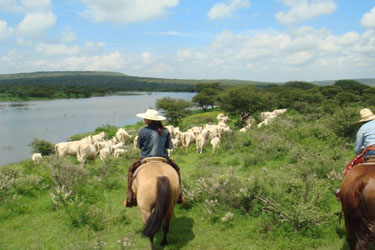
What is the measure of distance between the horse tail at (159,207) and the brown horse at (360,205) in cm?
275

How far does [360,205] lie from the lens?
13.0ft

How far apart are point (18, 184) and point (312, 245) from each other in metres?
7.39

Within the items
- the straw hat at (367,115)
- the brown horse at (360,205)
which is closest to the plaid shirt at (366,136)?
the straw hat at (367,115)

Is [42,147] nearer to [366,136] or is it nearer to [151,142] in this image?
[151,142]

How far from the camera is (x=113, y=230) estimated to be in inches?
232

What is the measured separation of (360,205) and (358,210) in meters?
0.09

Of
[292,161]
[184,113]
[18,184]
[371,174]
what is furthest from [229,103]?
[371,174]

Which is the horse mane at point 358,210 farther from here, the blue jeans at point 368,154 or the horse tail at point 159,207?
the horse tail at point 159,207

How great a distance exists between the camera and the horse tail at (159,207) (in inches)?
175

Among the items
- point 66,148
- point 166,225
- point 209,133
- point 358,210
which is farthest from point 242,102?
point 358,210

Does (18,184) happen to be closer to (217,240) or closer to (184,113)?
(217,240)

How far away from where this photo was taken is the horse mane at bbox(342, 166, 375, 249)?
12.9 feet

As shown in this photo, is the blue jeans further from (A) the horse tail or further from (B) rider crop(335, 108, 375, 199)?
(A) the horse tail

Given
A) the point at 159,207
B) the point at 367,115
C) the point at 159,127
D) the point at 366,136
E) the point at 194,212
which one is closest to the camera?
the point at 159,207
